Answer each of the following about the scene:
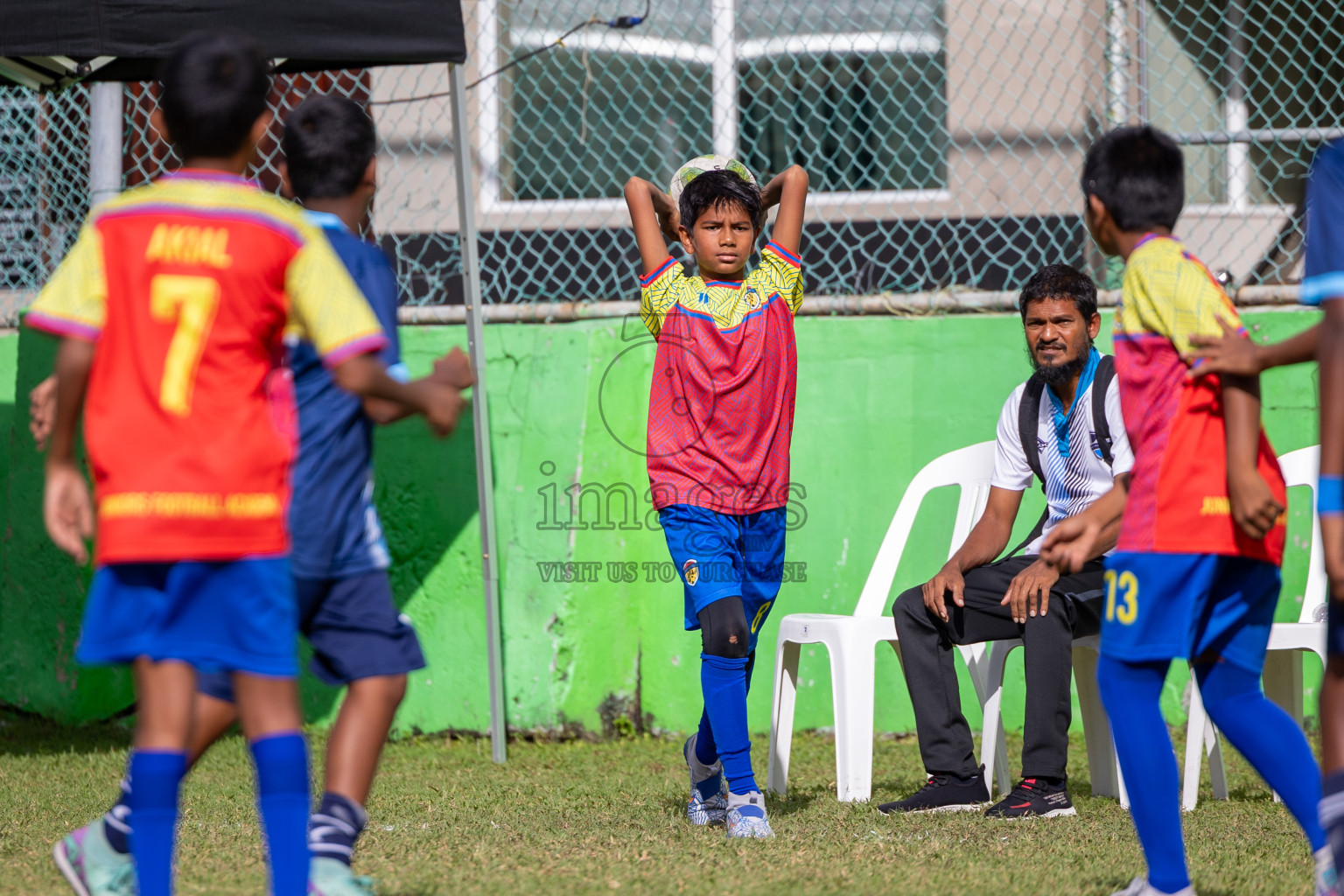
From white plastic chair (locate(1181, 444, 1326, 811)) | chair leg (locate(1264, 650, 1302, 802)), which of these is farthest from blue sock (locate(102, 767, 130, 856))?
chair leg (locate(1264, 650, 1302, 802))

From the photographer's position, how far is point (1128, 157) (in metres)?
2.78

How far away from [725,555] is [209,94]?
1979mm

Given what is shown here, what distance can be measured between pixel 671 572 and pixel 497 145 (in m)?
2.52

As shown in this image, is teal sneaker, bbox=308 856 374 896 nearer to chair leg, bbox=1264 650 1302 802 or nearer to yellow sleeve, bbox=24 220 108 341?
yellow sleeve, bbox=24 220 108 341

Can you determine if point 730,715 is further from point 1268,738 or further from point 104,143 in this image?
point 104,143

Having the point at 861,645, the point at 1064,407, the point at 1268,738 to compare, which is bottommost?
the point at 861,645

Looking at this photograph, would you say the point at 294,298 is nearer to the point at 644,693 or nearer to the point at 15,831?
the point at 15,831

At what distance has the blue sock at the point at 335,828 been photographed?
2.61 metres

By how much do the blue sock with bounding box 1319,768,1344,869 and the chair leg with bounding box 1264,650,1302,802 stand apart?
1912 millimetres

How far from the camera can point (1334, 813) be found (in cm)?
235

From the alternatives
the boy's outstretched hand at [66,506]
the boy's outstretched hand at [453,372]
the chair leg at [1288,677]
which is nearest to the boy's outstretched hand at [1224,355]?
the boy's outstretched hand at [453,372]

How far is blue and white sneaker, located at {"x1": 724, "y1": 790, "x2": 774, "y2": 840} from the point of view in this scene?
3.64m

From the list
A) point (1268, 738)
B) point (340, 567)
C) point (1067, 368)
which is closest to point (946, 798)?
point (1067, 368)

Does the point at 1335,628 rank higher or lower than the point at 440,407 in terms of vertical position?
lower
